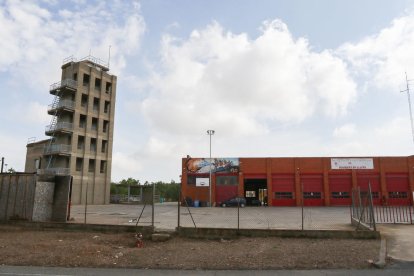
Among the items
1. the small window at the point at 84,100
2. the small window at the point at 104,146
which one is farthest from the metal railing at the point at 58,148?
the small window at the point at 84,100

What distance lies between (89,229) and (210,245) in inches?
245

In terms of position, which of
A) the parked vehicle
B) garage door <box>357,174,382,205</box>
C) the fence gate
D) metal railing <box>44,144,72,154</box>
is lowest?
the fence gate

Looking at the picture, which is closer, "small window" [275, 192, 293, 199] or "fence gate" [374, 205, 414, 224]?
"fence gate" [374, 205, 414, 224]

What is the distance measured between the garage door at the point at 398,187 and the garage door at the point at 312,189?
8880 mm

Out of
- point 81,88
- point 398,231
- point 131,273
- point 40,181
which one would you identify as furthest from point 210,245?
point 81,88

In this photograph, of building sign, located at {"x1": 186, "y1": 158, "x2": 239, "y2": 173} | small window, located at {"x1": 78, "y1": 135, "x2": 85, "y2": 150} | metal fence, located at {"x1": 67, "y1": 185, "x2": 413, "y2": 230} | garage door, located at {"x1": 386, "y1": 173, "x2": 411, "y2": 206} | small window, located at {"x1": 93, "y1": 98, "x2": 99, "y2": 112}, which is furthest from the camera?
small window, located at {"x1": 93, "y1": 98, "x2": 99, "y2": 112}

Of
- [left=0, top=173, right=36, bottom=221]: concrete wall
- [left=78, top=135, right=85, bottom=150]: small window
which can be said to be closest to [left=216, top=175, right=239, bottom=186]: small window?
[left=78, top=135, right=85, bottom=150]: small window

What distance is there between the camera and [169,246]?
44.4ft

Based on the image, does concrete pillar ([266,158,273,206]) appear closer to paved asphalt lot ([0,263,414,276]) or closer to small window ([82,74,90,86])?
small window ([82,74,90,86])

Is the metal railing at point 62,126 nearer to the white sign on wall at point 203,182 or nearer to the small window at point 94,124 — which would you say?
the small window at point 94,124

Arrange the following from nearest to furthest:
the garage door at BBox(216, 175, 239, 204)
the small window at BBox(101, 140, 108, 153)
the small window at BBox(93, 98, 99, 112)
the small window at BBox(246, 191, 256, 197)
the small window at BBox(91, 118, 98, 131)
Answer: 1. the garage door at BBox(216, 175, 239, 204)
2. the small window at BBox(246, 191, 256, 197)
3. the small window at BBox(91, 118, 98, 131)
4. the small window at BBox(93, 98, 99, 112)
5. the small window at BBox(101, 140, 108, 153)

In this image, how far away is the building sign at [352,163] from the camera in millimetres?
50781

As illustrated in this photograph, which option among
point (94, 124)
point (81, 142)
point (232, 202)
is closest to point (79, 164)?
point (81, 142)

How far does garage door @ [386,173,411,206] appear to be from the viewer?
49.6 meters
